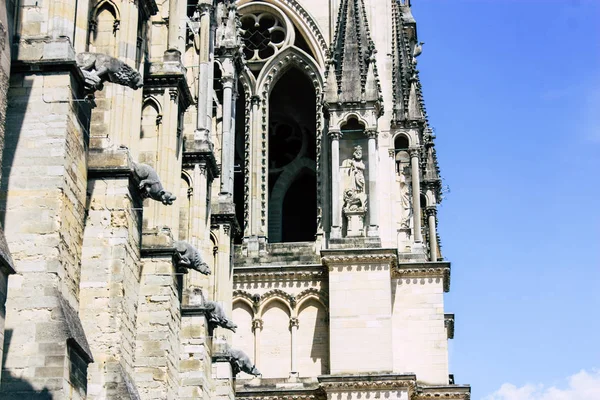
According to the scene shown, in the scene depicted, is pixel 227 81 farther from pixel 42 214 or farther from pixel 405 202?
pixel 42 214

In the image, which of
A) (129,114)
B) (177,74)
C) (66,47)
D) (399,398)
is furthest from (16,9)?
(399,398)

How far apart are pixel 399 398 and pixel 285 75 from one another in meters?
14.4

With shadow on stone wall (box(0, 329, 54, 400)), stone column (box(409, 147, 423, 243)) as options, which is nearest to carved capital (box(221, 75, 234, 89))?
stone column (box(409, 147, 423, 243))

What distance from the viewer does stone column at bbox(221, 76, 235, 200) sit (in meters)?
38.4

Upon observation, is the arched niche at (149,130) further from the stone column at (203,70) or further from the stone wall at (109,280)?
the stone wall at (109,280)

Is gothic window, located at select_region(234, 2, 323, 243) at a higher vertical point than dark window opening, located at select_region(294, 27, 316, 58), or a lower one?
lower

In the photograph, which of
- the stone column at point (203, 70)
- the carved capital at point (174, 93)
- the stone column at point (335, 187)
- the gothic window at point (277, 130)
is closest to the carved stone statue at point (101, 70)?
the carved capital at point (174, 93)

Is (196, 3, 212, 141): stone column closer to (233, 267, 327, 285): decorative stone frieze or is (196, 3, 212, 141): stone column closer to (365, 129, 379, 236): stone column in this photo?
(365, 129, 379, 236): stone column

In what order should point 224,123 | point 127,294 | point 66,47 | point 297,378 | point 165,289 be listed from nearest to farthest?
point 66,47 → point 127,294 → point 165,289 → point 224,123 → point 297,378

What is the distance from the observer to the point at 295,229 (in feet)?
171

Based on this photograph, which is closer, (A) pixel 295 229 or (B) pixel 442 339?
(B) pixel 442 339

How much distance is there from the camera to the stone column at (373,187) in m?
44.8

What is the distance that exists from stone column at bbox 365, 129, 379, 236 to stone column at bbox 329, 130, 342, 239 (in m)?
0.94

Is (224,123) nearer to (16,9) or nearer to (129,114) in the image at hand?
(129,114)
